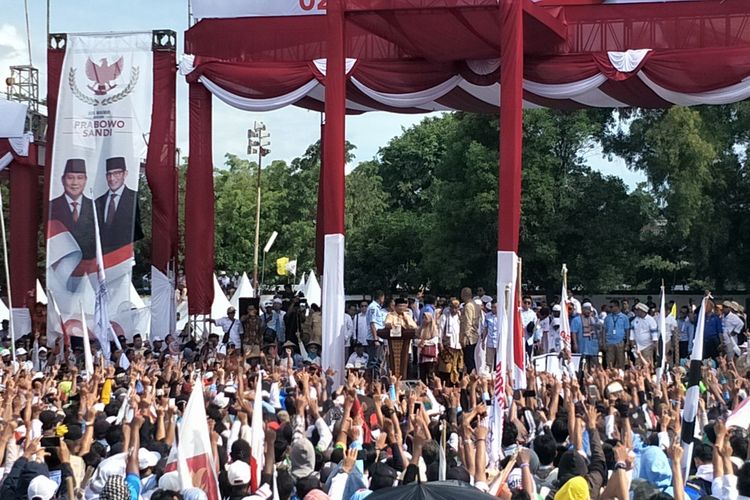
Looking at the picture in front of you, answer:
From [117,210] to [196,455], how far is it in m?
12.3

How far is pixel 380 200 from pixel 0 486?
32677mm

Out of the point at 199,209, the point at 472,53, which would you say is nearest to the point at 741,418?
the point at 472,53

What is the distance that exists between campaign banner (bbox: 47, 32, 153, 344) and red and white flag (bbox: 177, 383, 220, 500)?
1189cm

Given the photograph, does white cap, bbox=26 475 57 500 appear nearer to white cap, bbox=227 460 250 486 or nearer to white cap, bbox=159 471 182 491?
white cap, bbox=159 471 182 491

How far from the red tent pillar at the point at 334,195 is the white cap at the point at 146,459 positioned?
7.37 m

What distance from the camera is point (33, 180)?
20062mm

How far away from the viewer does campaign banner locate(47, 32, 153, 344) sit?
17469 millimetres

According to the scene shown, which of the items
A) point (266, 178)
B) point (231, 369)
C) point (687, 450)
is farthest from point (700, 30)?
point (266, 178)

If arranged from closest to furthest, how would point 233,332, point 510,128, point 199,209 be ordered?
point 510,128
point 233,332
point 199,209

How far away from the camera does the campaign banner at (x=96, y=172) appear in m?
17.5

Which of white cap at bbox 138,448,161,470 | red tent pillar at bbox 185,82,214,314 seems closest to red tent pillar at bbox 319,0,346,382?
red tent pillar at bbox 185,82,214,314

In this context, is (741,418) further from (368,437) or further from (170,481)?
(170,481)

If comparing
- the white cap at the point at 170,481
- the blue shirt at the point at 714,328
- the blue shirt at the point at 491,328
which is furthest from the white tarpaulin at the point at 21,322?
the white cap at the point at 170,481

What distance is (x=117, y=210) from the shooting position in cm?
1748
